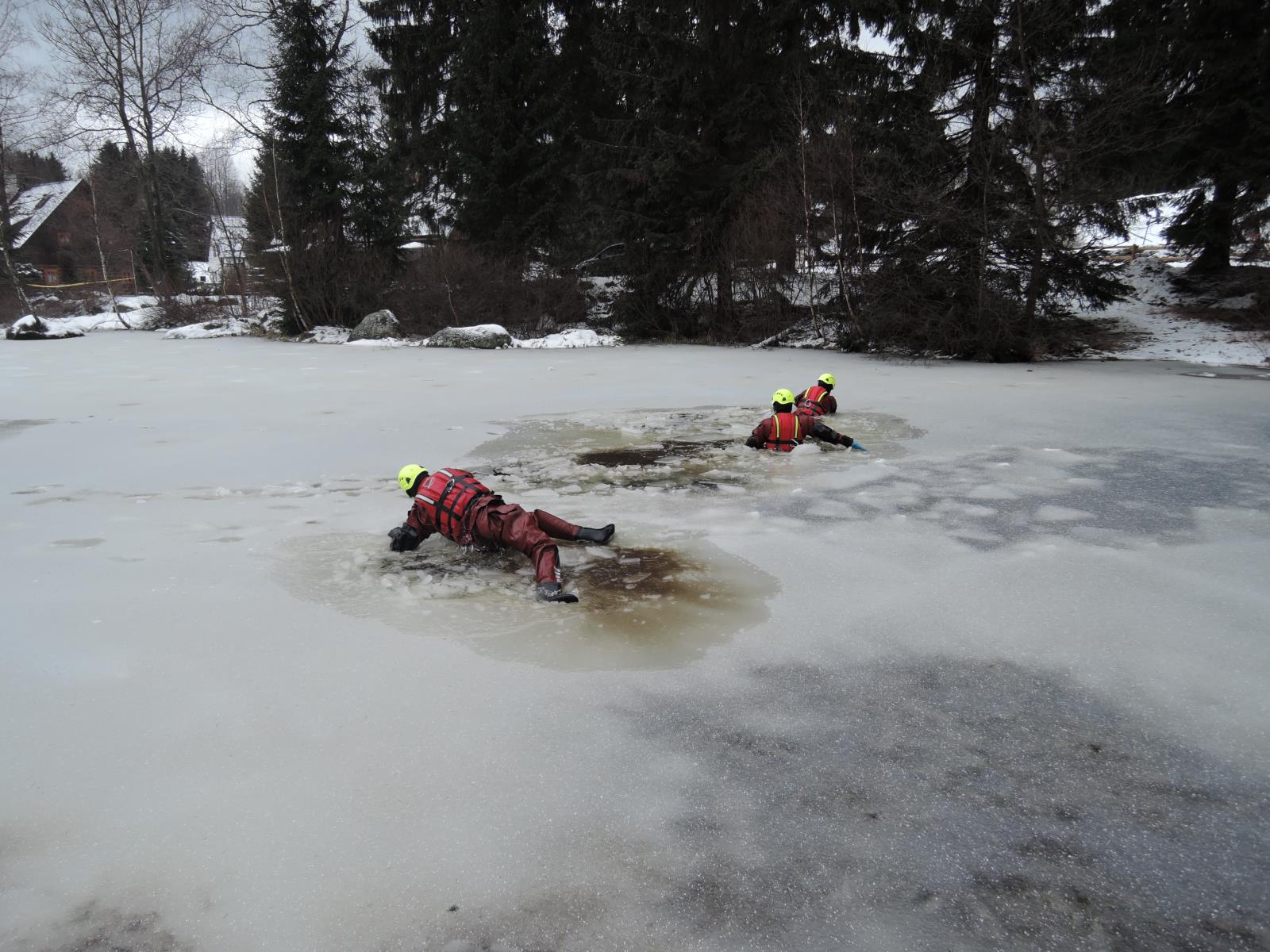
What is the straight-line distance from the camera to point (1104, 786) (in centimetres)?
215

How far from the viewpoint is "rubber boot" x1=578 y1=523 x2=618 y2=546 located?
4125 mm

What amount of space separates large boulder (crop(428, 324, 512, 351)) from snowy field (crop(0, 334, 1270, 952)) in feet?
40.7

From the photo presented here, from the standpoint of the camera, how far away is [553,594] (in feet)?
11.2

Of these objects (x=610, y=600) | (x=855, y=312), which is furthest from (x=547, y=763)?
(x=855, y=312)

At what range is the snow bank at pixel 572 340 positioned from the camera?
1834cm

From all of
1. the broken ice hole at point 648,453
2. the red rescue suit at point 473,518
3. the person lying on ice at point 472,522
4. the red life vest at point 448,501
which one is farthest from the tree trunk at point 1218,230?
the red life vest at point 448,501

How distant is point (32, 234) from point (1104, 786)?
4972 centimetres

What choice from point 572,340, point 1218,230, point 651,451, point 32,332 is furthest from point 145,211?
point 1218,230

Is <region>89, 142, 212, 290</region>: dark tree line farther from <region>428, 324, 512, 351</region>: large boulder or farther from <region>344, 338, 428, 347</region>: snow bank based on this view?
<region>428, 324, 512, 351</region>: large boulder

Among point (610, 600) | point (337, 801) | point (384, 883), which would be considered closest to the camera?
point (384, 883)

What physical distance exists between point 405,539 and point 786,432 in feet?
11.5

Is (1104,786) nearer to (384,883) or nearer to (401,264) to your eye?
(384,883)

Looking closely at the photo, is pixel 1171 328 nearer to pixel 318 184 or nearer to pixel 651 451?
pixel 651 451

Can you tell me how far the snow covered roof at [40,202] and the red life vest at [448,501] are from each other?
145 feet
